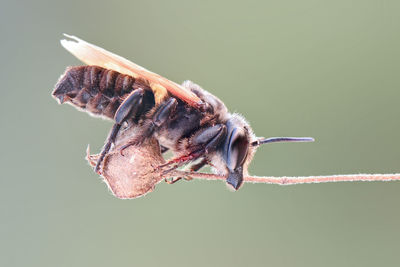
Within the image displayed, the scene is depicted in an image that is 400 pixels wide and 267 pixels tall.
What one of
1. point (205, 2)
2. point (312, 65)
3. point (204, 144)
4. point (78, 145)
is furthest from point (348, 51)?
point (204, 144)

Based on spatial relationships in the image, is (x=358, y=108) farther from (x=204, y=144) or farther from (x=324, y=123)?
(x=204, y=144)

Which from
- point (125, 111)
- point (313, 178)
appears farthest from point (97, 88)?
point (313, 178)

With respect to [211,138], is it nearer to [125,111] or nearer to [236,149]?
[236,149]

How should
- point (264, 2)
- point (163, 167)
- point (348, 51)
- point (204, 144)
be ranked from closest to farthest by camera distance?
point (163, 167) < point (204, 144) < point (348, 51) < point (264, 2)

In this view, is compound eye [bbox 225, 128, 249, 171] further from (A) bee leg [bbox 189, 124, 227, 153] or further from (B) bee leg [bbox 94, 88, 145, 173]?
(B) bee leg [bbox 94, 88, 145, 173]

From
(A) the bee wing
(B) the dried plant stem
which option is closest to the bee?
(A) the bee wing

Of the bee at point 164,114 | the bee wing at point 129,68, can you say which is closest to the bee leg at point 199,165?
the bee at point 164,114
